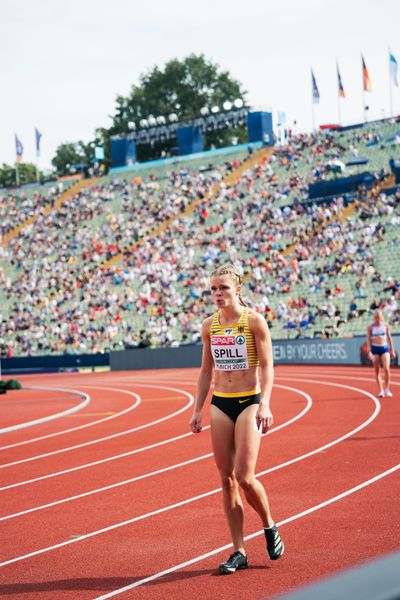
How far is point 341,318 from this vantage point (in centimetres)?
3456

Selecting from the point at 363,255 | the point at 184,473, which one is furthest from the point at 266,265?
the point at 184,473

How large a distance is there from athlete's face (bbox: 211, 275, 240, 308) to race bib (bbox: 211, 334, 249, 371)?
0.76ft

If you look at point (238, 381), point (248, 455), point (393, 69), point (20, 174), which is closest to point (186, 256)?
point (393, 69)

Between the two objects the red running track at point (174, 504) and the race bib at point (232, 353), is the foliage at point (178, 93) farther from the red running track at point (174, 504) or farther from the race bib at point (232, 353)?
the race bib at point (232, 353)

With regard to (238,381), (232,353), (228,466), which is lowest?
(228,466)

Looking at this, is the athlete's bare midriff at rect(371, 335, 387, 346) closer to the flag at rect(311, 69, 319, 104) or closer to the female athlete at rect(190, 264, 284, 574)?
the female athlete at rect(190, 264, 284, 574)

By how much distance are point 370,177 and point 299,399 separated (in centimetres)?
2470

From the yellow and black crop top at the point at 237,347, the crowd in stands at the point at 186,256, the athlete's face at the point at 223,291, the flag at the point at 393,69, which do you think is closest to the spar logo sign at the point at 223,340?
the yellow and black crop top at the point at 237,347

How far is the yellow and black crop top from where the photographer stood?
19.9ft

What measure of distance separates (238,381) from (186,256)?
38.6 meters

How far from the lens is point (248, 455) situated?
19.2ft

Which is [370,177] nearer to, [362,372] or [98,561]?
[362,372]

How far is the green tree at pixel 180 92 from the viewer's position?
9094 cm

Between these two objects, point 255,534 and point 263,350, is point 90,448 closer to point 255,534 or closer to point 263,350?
point 255,534
